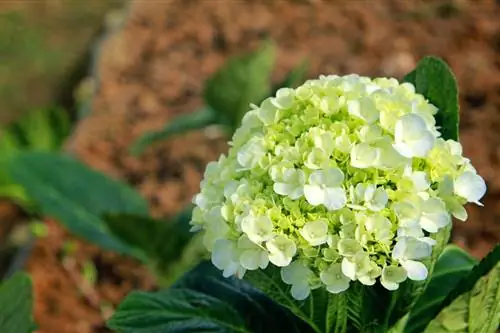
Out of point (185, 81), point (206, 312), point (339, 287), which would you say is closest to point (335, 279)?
point (339, 287)

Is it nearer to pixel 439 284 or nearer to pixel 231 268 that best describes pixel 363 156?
pixel 231 268

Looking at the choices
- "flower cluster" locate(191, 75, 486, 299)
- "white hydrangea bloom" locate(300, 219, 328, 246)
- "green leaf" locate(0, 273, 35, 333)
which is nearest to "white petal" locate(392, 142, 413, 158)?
"flower cluster" locate(191, 75, 486, 299)

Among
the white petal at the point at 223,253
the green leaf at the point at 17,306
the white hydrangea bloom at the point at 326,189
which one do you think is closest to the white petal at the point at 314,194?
the white hydrangea bloom at the point at 326,189

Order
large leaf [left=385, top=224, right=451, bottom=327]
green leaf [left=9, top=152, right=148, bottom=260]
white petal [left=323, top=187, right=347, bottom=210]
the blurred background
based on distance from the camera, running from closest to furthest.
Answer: white petal [left=323, top=187, right=347, bottom=210], large leaf [left=385, top=224, right=451, bottom=327], green leaf [left=9, top=152, right=148, bottom=260], the blurred background

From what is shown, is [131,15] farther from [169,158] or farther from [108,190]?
[108,190]

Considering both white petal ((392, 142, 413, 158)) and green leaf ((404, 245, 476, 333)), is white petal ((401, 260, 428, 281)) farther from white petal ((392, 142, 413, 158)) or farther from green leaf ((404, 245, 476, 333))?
green leaf ((404, 245, 476, 333))

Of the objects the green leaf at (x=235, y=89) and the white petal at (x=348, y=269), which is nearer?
the white petal at (x=348, y=269)

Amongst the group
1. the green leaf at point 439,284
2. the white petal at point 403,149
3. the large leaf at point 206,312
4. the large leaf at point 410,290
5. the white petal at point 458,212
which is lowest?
the large leaf at point 206,312

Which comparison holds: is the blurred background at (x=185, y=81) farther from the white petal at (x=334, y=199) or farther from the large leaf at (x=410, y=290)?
the white petal at (x=334, y=199)
